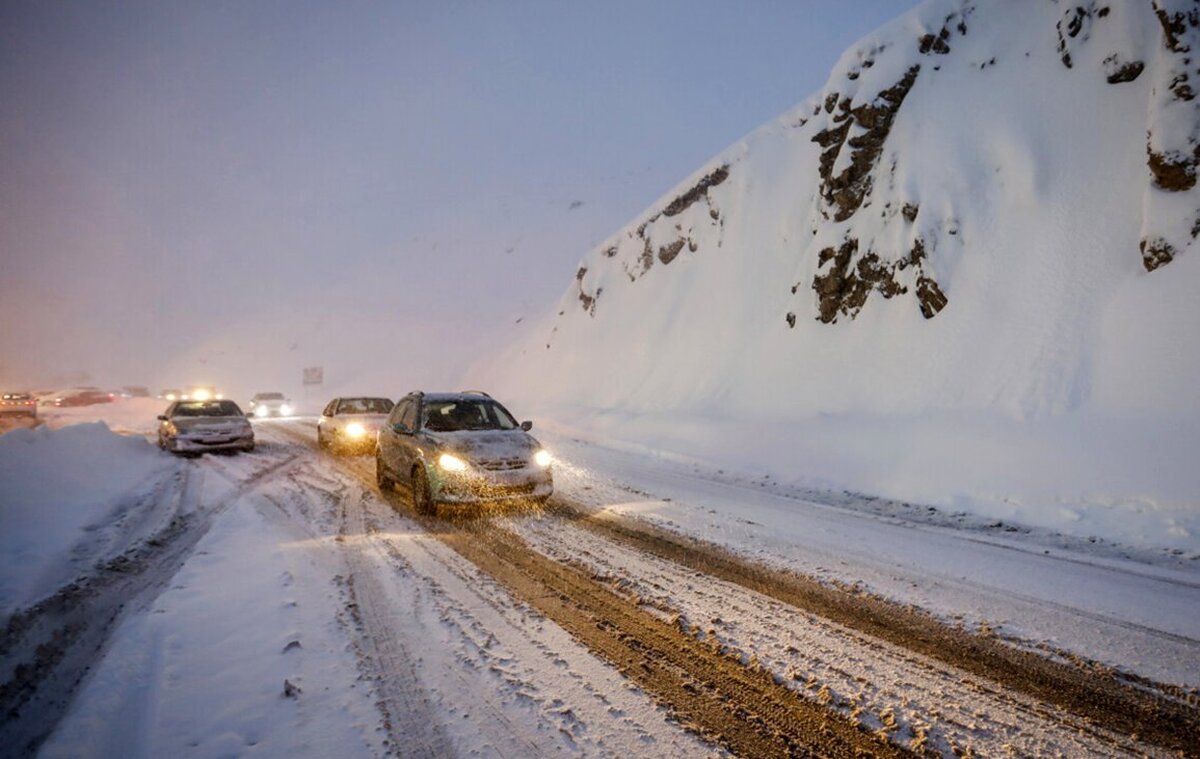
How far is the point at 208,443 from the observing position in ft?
43.4

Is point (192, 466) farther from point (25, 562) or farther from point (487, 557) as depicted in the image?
point (487, 557)

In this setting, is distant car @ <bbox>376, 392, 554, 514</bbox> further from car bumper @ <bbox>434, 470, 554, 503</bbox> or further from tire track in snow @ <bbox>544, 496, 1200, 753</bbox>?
tire track in snow @ <bbox>544, 496, 1200, 753</bbox>

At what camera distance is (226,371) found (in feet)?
250

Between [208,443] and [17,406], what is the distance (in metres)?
14.9

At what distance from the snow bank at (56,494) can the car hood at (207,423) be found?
998 mm

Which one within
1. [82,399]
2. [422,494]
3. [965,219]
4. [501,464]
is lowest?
[422,494]

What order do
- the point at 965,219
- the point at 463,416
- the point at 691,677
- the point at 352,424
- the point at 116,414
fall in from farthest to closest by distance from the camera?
the point at 116,414 → the point at 965,219 → the point at 352,424 → the point at 463,416 → the point at 691,677

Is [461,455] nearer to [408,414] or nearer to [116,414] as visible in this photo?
[408,414]

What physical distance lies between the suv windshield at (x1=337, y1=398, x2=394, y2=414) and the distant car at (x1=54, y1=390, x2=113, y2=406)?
28249mm

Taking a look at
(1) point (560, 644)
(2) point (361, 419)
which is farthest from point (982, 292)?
(2) point (361, 419)

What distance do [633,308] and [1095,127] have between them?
22.4 meters

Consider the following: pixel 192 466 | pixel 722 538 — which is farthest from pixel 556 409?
pixel 722 538

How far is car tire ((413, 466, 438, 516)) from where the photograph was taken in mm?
7227

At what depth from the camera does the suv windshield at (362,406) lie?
14.2 meters
